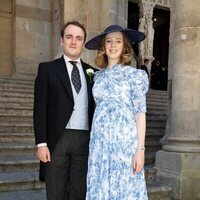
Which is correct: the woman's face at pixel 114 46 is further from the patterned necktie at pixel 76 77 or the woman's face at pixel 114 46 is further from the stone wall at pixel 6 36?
the stone wall at pixel 6 36

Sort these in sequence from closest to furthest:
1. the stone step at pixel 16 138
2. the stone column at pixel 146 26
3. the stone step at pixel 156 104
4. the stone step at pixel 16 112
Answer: the stone step at pixel 16 138 → the stone step at pixel 16 112 → the stone step at pixel 156 104 → the stone column at pixel 146 26

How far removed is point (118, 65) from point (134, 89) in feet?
0.72

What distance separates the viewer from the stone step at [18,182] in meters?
3.85

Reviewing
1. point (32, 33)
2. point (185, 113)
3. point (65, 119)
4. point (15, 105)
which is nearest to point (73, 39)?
point (65, 119)

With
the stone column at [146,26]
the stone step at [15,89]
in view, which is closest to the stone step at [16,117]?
the stone step at [15,89]

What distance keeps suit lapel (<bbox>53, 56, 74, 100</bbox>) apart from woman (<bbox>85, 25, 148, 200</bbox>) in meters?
0.18

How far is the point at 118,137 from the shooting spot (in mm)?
2426

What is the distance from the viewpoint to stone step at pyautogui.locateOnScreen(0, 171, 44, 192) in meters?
3.85

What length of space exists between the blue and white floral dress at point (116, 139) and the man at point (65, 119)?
114 millimetres

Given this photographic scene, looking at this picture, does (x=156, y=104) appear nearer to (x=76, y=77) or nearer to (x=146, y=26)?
(x=76, y=77)

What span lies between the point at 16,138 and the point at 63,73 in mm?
2884

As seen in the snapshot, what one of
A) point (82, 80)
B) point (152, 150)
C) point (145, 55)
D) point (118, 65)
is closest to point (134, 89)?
point (118, 65)

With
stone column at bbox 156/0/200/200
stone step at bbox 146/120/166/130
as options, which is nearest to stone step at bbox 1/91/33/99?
stone step at bbox 146/120/166/130

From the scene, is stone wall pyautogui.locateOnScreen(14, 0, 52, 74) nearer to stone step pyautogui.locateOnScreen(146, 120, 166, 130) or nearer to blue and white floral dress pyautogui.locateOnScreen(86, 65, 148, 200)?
stone step pyautogui.locateOnScreen(146, 120, 166, 130)
